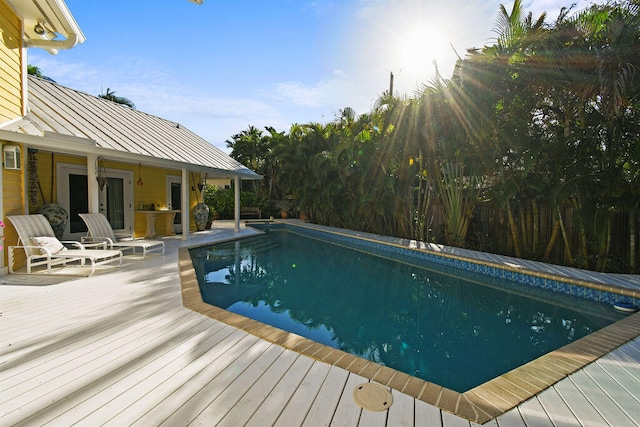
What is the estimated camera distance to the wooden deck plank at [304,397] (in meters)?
1.93

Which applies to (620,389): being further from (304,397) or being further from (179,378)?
(179,378)

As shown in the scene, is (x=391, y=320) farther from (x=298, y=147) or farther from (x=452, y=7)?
(x=298, y=147)

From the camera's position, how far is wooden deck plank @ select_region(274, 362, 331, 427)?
193 centimetres

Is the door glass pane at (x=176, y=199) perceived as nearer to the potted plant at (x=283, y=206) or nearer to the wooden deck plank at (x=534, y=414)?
the potted plant at (x=283, y=206)

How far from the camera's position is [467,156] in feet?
26.0

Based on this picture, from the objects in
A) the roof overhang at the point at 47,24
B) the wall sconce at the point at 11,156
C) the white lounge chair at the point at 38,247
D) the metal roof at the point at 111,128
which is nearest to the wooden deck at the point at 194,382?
the white lounge chair at the point at 38,247

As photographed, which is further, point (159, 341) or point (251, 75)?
point (251, 75)

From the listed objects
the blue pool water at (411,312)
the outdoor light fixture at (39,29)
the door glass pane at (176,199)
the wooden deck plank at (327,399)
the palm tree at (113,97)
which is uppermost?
→ the palm tree at (113,97)

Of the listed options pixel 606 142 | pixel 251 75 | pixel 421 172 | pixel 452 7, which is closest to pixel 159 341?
pixel 606 142

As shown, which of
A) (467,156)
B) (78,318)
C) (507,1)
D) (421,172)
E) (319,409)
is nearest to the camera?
(319,409)

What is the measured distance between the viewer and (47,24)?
6070mm

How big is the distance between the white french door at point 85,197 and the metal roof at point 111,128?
4.78 ft

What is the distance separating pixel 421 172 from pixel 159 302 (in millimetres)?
8003

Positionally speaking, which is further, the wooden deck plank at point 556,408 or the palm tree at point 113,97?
the palm tree at point 113,97
